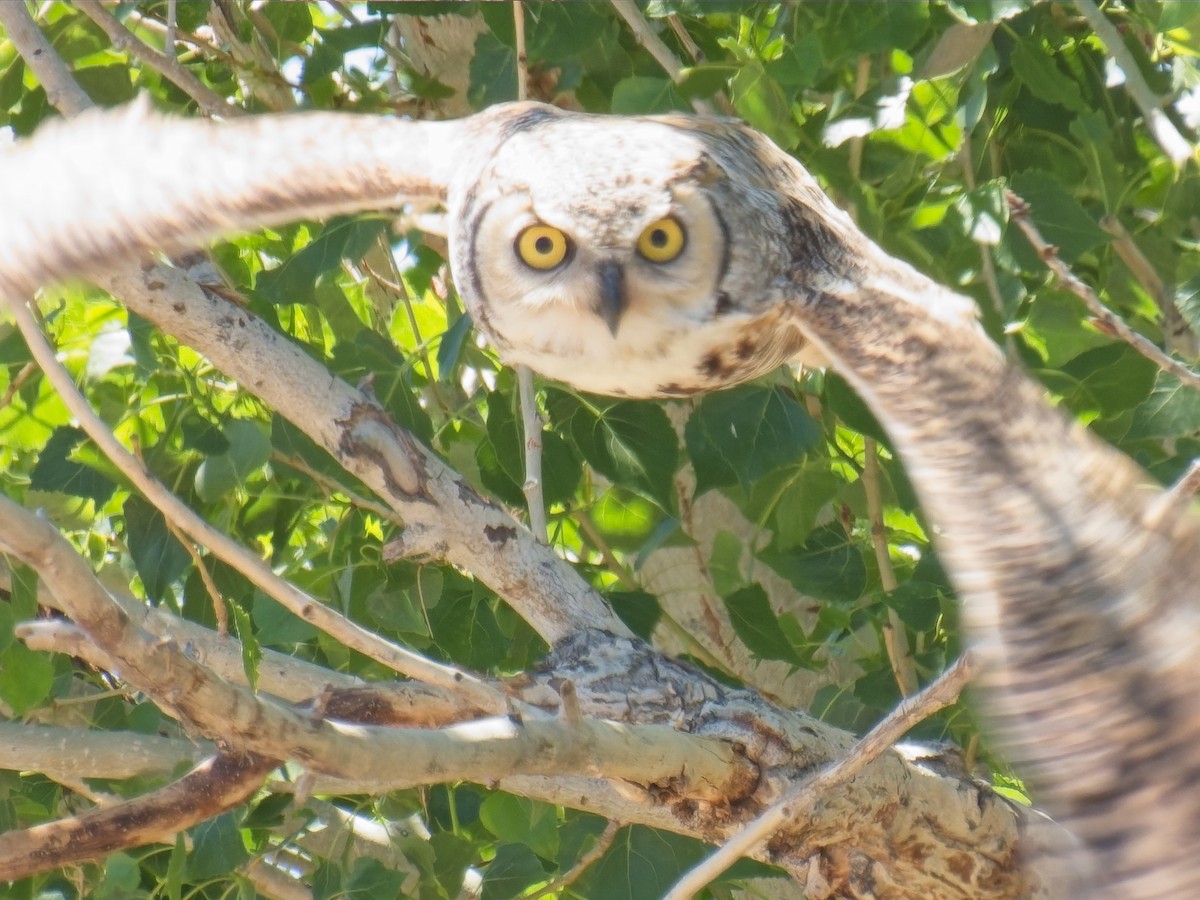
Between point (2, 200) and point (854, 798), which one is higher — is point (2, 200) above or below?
above

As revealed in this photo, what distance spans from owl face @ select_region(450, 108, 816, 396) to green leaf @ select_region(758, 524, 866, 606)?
1.59ft

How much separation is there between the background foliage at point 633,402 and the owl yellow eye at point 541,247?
1.08 ft

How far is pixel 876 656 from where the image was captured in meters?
1.88

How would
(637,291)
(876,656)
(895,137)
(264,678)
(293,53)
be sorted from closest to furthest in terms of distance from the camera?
(637,291) → (264,678) → (895,137) → (876,656) → (293,53)

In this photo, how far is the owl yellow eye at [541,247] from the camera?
47.6 inches

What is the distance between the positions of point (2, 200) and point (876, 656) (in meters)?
1.25

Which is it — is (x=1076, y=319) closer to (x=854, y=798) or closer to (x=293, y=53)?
(x=854, y=798)

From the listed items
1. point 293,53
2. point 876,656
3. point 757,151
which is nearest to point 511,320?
point 757,151

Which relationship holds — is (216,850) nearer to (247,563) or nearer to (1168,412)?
(247,563)

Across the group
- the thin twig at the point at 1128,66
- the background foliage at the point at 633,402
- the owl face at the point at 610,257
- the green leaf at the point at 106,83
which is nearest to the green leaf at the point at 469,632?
the background foliage at the point at 633,402

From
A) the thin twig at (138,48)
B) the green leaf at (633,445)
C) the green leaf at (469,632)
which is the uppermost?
the thin twig at (138,48)

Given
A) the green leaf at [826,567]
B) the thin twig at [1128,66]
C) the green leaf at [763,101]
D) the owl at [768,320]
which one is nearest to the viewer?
the owl at [768,320]

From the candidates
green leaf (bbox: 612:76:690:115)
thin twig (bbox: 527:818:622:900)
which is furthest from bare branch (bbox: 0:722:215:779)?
green leaf (bbox: 612:76:690:115)

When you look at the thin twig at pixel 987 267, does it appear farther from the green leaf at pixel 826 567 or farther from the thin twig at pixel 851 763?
the thin twig at pixel 851 763
